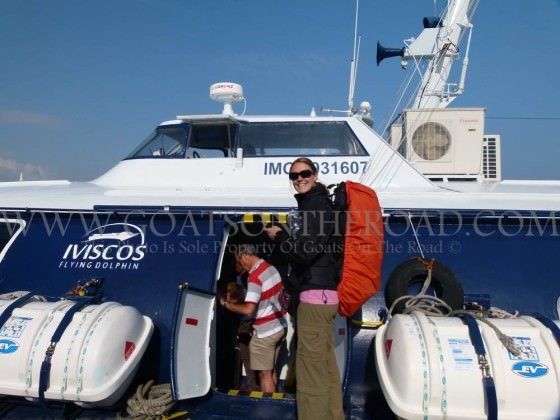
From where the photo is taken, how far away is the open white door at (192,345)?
9.96 feet

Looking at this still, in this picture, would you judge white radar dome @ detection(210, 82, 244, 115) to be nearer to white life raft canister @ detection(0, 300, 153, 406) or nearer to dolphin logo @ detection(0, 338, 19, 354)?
white life raft canister @ detection(0, 300, 153, 406)

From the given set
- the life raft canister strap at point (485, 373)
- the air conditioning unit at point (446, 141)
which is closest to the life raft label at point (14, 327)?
the life raft canister strap at point (485, 373)

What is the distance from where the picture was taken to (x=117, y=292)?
3629 millimetres

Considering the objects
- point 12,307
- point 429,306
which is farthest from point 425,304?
point 12,307

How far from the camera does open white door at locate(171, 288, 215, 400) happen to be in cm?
304

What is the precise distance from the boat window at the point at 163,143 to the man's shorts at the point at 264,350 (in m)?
2.81

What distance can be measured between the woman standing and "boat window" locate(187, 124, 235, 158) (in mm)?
2784

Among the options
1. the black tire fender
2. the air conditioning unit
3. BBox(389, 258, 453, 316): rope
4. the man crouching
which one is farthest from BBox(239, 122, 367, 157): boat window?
BBox(389, 258, 453, 316): rope

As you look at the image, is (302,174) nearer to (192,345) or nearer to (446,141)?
(192,345)

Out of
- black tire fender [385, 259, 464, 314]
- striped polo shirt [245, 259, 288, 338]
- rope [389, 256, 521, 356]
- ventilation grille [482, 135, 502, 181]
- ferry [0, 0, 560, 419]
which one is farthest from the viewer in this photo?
ventilation grille [482, 135, 502, 181]

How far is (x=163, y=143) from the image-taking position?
5586 millimetres

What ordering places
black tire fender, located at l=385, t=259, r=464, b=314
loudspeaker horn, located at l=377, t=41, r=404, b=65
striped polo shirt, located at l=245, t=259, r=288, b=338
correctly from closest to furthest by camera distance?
black tire fender, located at l=385, t=259, r=464, b=314
striped polo shirt, located at l=245, t=259, r=288, b=338
loudspeaker horn, located at l=377, t=41, r=404, b=65

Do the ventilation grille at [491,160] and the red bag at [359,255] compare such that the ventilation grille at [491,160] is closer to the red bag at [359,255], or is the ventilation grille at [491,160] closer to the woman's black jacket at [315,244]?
the red bag at [359,255]

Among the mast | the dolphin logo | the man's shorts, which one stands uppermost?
the mast
